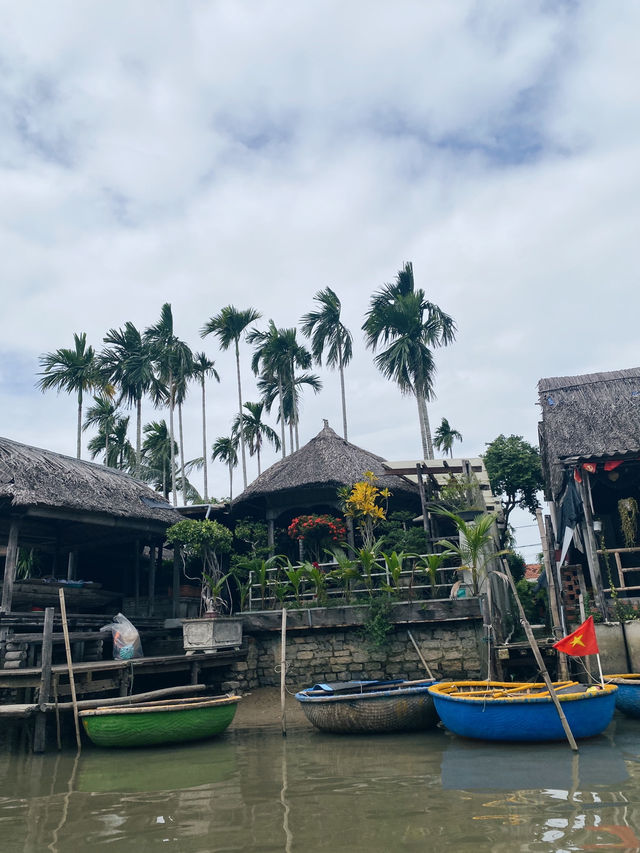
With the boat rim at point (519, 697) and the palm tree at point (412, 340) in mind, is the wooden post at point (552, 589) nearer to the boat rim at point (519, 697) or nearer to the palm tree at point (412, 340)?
the boat rim at point (519, 697)

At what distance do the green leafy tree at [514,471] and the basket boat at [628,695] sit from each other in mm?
18419

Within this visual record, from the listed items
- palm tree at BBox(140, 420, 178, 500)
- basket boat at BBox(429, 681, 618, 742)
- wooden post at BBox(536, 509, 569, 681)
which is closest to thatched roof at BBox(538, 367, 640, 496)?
wooden post at BBox(536, 509, 569, 681)

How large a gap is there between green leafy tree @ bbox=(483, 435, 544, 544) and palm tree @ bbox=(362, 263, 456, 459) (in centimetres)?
487

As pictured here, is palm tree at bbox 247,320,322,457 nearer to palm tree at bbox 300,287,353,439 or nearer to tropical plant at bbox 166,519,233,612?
palm tree at bbox 300,287,353,439

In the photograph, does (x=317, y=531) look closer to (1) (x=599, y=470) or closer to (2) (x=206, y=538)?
(2) (x=206, y=538)

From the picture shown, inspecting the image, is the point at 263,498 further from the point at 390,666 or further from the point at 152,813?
the point at 152,813

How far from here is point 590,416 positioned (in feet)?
48.3

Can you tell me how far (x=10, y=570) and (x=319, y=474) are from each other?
25.0ft

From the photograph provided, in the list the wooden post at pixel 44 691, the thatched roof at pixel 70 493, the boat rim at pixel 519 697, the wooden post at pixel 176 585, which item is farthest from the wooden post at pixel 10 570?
the boat rim at pixel 519 697

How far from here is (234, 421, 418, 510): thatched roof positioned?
17188 millimetres

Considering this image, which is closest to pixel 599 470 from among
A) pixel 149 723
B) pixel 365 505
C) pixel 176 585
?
pixel 365 505

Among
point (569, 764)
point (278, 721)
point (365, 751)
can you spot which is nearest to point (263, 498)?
point (278, 721)

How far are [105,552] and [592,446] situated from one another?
14151 mm

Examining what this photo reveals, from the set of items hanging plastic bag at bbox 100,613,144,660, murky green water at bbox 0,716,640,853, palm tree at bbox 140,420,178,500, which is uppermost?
palm tree at bbox 140,420,178,500
